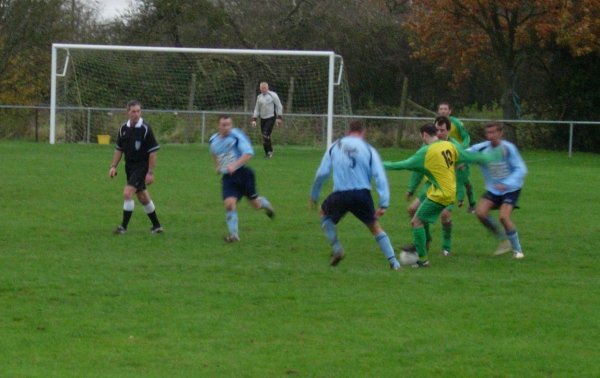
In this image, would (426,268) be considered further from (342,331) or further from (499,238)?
(342,331)

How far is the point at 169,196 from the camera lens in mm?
18078

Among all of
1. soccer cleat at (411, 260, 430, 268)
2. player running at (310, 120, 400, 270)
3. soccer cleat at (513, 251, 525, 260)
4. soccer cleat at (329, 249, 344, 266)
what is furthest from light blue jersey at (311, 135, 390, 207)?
soccer cleat at (513, 251, 525, 260)

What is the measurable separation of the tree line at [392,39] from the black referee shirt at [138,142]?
19576 mm

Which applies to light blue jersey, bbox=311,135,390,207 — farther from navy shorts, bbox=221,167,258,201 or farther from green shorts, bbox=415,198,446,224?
navy shorts, bbox=221,167,258,201

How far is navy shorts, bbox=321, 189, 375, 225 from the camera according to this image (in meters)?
10.8

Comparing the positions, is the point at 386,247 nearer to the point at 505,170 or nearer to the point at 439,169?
the point at 439,169

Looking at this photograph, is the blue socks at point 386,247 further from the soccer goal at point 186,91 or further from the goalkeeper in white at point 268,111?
the soccer goal at point 186,91

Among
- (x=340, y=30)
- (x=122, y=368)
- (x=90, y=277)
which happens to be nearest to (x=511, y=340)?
(x=122, y=368)

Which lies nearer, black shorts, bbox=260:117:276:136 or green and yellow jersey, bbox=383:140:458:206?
green and yellow jersey, bbox=383:140:458:206

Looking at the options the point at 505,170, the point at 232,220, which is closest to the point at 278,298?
the point at 232,220

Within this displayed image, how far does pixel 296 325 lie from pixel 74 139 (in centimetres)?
2325

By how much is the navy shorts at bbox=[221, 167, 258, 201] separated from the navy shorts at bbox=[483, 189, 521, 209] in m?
2.87

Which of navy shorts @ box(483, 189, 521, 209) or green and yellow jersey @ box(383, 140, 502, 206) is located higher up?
green and yellow jersey @ box(383, 140, 502, 206)

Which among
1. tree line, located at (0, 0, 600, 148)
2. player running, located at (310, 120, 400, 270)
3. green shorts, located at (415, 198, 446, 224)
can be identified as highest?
tree line, located at (0, 0, 600, 148)
